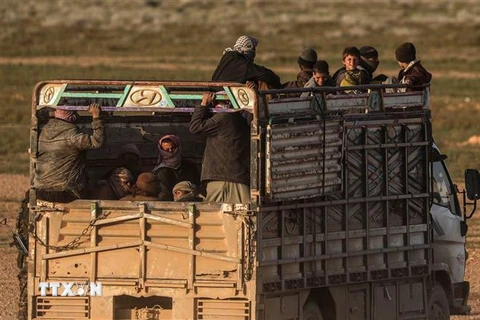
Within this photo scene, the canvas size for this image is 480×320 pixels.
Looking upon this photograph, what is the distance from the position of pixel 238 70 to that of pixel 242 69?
36mm

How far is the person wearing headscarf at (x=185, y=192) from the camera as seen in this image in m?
12.7

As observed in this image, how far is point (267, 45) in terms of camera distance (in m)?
79.8

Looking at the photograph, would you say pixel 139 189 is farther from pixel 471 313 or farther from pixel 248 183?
pixel 471 313

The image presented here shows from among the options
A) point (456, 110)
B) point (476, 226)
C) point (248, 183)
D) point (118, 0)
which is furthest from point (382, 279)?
point (118, 0)

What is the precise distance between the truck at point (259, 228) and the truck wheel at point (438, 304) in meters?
0.70

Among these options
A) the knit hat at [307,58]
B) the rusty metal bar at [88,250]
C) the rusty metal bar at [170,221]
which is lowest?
the rusty metal bar at [88,250]

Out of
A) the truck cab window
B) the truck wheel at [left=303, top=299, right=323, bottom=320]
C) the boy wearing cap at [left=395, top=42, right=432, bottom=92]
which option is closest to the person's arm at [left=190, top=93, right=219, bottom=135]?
the truck wheel at [left=303, top=299, right=323, bottom=320]

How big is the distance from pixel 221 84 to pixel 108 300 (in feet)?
5.74

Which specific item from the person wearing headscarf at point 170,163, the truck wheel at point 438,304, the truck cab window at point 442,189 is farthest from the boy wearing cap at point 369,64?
the person wearing headscarf at point 170,163

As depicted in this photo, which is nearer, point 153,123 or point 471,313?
point 153,123

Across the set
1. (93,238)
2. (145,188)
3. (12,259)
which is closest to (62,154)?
(145,188)

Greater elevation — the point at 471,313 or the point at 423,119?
the point at 423,119

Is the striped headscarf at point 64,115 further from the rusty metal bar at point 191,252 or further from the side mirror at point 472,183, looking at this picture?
the side mirror at point 472,183

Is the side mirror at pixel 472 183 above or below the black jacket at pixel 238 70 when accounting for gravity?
below
